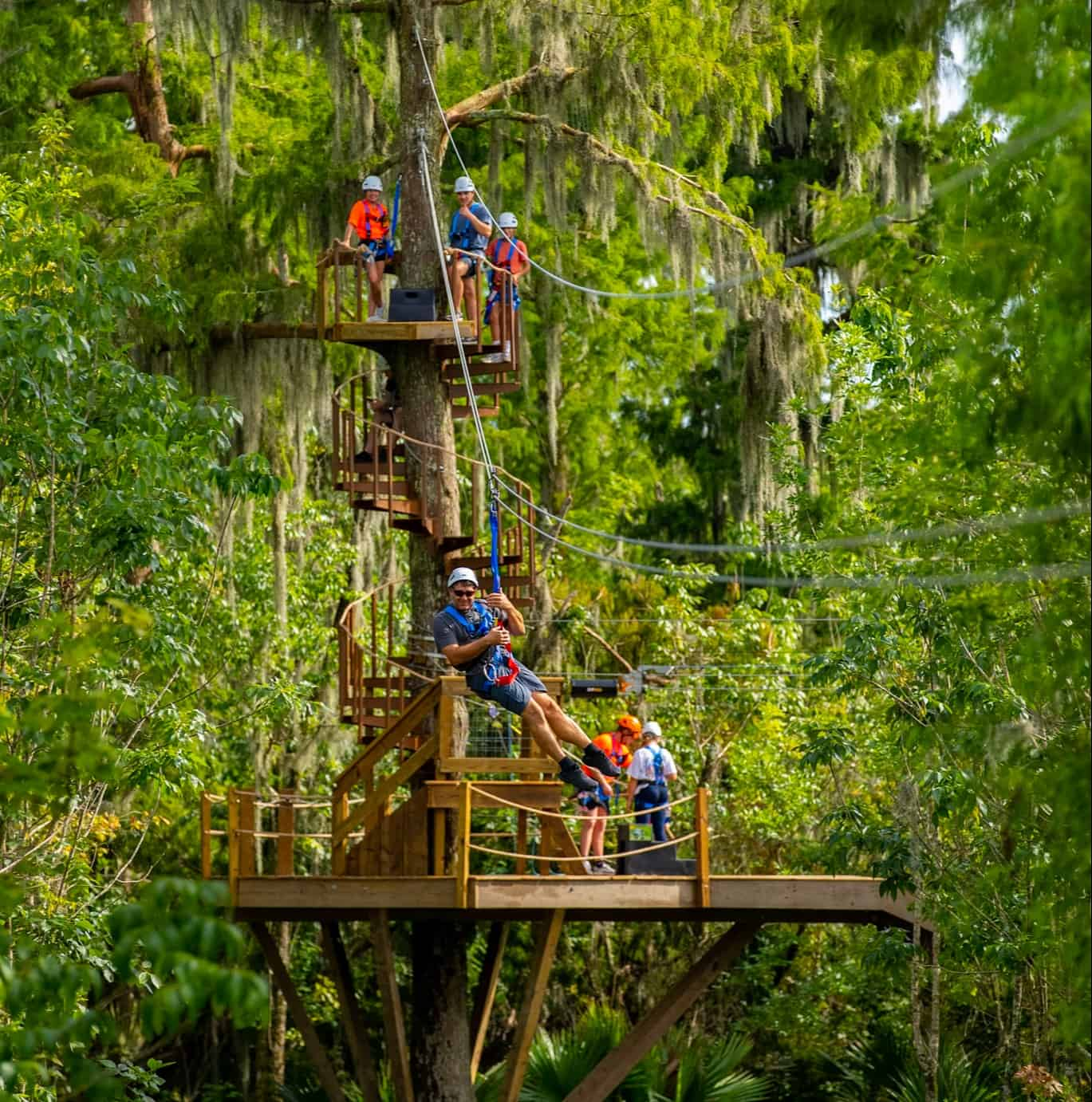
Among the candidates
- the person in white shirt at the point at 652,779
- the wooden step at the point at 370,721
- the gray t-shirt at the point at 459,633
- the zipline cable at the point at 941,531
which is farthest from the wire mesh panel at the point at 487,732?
the gray t-shirt at the point at 459,633

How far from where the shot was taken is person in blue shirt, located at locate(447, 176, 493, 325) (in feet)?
57.9

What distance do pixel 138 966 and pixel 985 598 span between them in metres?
7.60

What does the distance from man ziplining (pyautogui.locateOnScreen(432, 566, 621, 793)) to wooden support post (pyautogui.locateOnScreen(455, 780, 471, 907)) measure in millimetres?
703

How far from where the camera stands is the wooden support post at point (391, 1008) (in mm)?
16969

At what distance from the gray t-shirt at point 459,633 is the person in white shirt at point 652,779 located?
2.48 m

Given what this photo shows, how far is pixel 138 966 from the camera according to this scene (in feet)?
53.0

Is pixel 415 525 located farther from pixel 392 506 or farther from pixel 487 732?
pixel 487 732

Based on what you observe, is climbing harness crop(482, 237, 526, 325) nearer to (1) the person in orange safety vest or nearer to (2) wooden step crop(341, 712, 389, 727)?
(1) the person in orange safety vest

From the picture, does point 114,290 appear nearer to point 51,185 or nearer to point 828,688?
point 51,185

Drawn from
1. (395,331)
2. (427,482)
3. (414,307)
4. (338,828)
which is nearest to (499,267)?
(414,307)

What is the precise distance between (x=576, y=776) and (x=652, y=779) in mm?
2070

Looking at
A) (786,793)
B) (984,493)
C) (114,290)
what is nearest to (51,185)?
(114,290)

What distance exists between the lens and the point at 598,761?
14898 millimetres

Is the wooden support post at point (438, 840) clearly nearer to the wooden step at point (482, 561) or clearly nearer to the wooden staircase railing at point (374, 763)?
the wooden staircase railing at point (374, 763)
